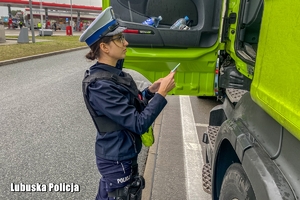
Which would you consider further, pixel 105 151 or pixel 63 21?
pixel 63 21

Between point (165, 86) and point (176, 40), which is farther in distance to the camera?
point (176, 40)

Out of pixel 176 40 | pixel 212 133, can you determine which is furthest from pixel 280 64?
pixel 176 40

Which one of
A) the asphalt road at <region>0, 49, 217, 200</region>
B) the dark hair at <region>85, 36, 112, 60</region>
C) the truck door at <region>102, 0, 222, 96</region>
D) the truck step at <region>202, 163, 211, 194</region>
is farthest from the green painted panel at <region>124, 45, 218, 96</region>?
the dark hair at <region>85, 36, 112, 60</region>

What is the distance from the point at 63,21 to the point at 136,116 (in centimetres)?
7156

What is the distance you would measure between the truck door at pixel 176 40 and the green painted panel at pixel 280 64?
1.71 meters

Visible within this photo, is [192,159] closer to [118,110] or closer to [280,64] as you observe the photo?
[118,110]

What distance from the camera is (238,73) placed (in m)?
2.81

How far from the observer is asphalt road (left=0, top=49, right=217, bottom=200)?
3066mm

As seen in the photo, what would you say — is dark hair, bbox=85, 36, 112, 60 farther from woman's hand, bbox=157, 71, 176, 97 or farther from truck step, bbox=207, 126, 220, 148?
truck step, bbox=207, 126, 220, 148

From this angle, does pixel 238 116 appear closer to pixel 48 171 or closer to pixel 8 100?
pixel 48 171

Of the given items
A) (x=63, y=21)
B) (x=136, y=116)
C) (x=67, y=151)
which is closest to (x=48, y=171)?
(x=67, y=151)

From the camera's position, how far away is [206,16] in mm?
3129

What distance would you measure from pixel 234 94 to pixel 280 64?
1.41 m

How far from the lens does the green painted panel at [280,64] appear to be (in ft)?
3.51
